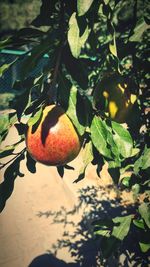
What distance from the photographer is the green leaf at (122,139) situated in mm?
1077

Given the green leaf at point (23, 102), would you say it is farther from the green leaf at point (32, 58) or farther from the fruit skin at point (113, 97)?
the fruit skin at point (113, 97)

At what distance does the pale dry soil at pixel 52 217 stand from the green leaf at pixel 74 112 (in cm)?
298

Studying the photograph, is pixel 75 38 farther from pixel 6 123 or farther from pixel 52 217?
pixel 52 217

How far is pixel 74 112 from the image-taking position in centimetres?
99

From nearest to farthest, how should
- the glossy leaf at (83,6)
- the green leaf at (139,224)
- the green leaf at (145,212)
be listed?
1. the glossy leaf at (83,6)
2. the green leaf at (145,212)
3. the green leaf at (139,224)

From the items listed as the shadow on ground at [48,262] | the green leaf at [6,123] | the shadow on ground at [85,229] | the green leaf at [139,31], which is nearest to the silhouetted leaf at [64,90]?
the green leaf at [6,123]

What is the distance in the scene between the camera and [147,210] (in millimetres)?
1710

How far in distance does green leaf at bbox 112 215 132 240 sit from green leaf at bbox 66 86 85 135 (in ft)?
3.68

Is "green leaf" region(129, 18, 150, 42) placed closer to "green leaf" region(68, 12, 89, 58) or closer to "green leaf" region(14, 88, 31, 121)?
"green leaf" region(68, 12, 89, 58)

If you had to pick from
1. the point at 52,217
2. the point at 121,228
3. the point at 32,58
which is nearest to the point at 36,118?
the point at 32,58

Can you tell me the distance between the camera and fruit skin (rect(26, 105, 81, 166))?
1000 millimetres

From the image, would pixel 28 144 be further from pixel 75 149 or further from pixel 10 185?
pixel 10 185

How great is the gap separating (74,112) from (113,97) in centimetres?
29

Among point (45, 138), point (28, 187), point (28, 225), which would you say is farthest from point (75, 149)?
Result: point (28, 187)
